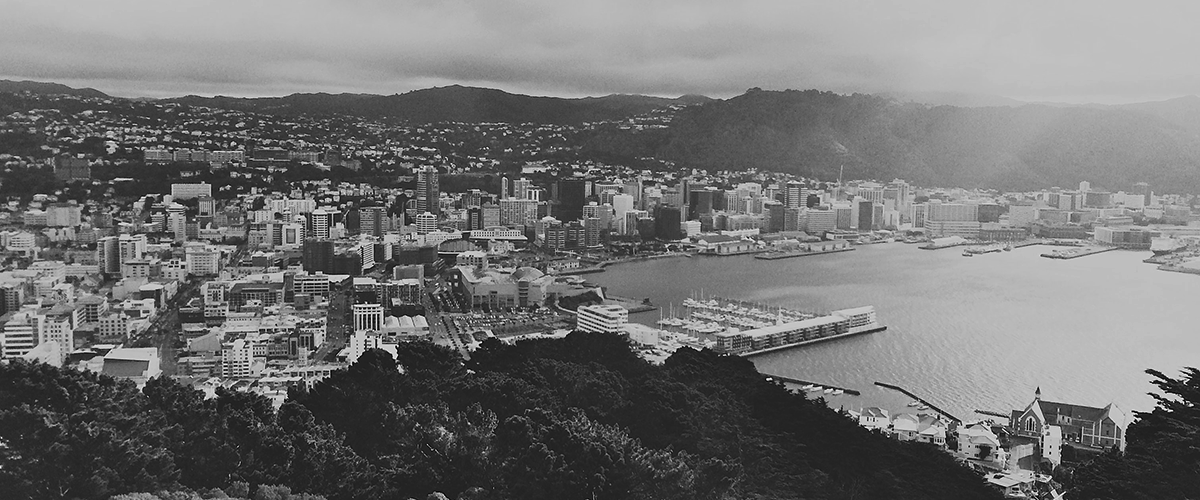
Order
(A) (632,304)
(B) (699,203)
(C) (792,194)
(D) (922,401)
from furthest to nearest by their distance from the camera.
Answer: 1. (C) (792,194)
2. (B) (699,203)
3. (A) (632,304)
4. (D) (922,401)

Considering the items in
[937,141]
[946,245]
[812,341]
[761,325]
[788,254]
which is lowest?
[812,341]

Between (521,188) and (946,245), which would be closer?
(521,188)

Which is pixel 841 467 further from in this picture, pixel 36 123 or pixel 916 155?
pixel 916 155

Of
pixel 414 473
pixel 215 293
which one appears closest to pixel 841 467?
pixel 414 473

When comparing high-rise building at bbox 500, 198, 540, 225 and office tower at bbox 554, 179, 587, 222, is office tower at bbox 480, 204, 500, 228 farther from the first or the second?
office tower at bbox 554, 179, 587, 222

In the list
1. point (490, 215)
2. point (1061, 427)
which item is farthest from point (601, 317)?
point (1061, 427)

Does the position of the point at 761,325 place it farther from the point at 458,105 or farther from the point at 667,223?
the point at 458,105
